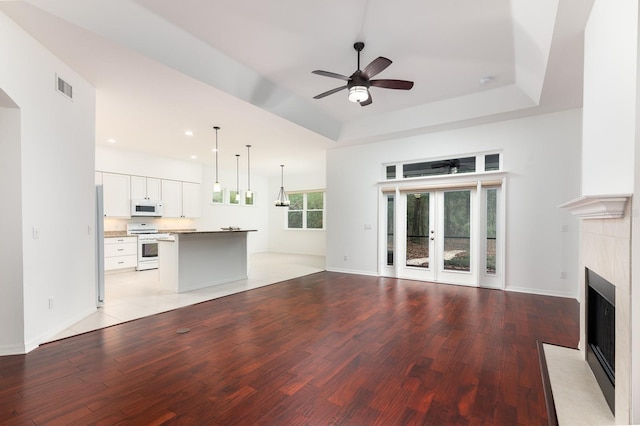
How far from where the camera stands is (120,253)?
→ 22.2 feet

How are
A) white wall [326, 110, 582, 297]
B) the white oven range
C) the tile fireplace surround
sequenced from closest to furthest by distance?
1. the tile fireplace surround
2. white wall [326, 110, 582, 297]
3. the white oven range

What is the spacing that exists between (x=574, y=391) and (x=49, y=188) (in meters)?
5.25

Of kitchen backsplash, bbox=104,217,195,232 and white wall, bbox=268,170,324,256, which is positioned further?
white wall, bbox=268,170,324,256

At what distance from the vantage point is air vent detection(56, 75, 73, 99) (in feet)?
10.7

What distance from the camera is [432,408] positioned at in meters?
1.98

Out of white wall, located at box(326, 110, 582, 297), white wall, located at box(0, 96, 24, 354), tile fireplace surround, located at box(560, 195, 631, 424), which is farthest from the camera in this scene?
white wall, located at box(326, 110, 582, 297)

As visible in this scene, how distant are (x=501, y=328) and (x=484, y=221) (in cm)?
254

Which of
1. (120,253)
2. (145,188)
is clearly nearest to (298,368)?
(120,253)

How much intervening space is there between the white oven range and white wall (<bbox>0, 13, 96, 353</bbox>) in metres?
3.38

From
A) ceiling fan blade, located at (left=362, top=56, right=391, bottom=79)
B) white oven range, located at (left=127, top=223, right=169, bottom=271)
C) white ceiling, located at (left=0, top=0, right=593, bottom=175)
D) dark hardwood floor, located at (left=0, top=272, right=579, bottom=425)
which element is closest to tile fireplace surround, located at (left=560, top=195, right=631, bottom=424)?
dark hardwood floor, located at (left=0, top=272, right=579, bottom=425)

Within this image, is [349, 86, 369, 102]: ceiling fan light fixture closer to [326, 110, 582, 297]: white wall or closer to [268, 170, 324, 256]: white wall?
[326, 110, 582, 297]: white wall

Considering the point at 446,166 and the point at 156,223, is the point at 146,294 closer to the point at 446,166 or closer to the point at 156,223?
the point at 156,223

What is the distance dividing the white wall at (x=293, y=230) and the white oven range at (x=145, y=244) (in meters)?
4.65

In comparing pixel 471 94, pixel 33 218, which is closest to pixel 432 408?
pixel 33 218
